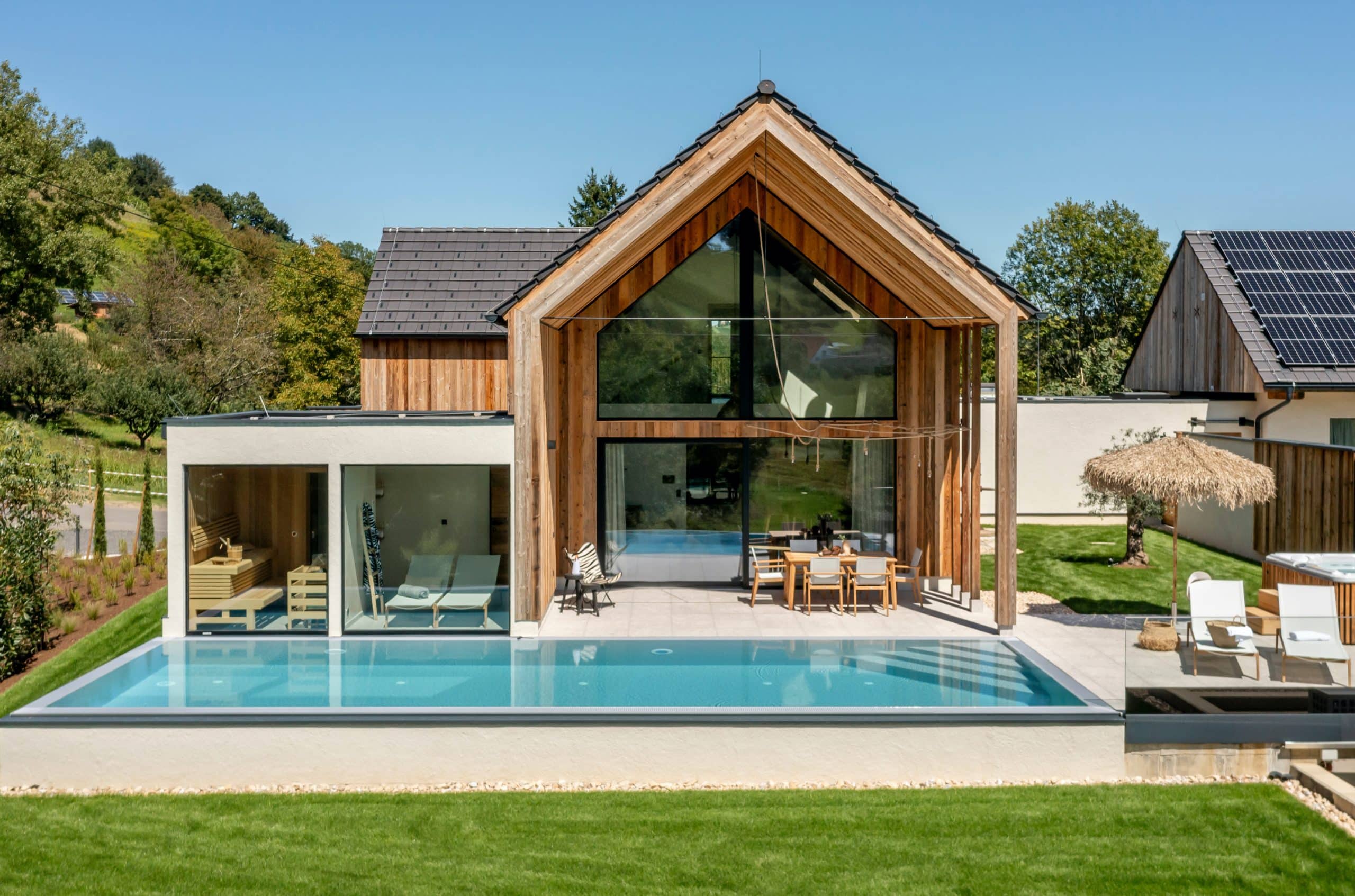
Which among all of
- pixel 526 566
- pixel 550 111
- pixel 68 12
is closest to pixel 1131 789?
pixel 526 566

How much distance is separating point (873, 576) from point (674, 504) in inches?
119

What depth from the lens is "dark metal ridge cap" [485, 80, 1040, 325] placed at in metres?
11.9

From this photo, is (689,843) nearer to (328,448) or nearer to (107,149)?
(328,448)

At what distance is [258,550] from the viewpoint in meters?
12.8

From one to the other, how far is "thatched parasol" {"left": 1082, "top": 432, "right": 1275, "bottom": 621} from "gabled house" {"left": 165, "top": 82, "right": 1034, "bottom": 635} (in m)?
1.29

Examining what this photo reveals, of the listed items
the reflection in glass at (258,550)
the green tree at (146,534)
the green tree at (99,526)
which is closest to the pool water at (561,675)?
the reflection in glass at (258,550)

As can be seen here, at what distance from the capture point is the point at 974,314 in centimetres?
1280

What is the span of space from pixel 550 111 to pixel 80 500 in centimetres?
2381

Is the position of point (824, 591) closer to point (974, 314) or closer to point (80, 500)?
point (974, 314)

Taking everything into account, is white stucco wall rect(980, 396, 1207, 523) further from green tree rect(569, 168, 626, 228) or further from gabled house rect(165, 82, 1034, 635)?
green tree rect(569, 168, 626, 228)

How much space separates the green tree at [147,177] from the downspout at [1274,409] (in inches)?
3268

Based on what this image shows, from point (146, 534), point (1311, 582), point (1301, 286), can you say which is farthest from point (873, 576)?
point (146, 534)

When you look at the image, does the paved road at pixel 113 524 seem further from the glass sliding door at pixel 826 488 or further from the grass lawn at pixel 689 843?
the grass lawn at pixel 689 843

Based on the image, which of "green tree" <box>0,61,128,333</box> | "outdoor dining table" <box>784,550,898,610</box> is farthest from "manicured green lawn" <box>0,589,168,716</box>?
"green tree" <box>0,61,128,333</box>
